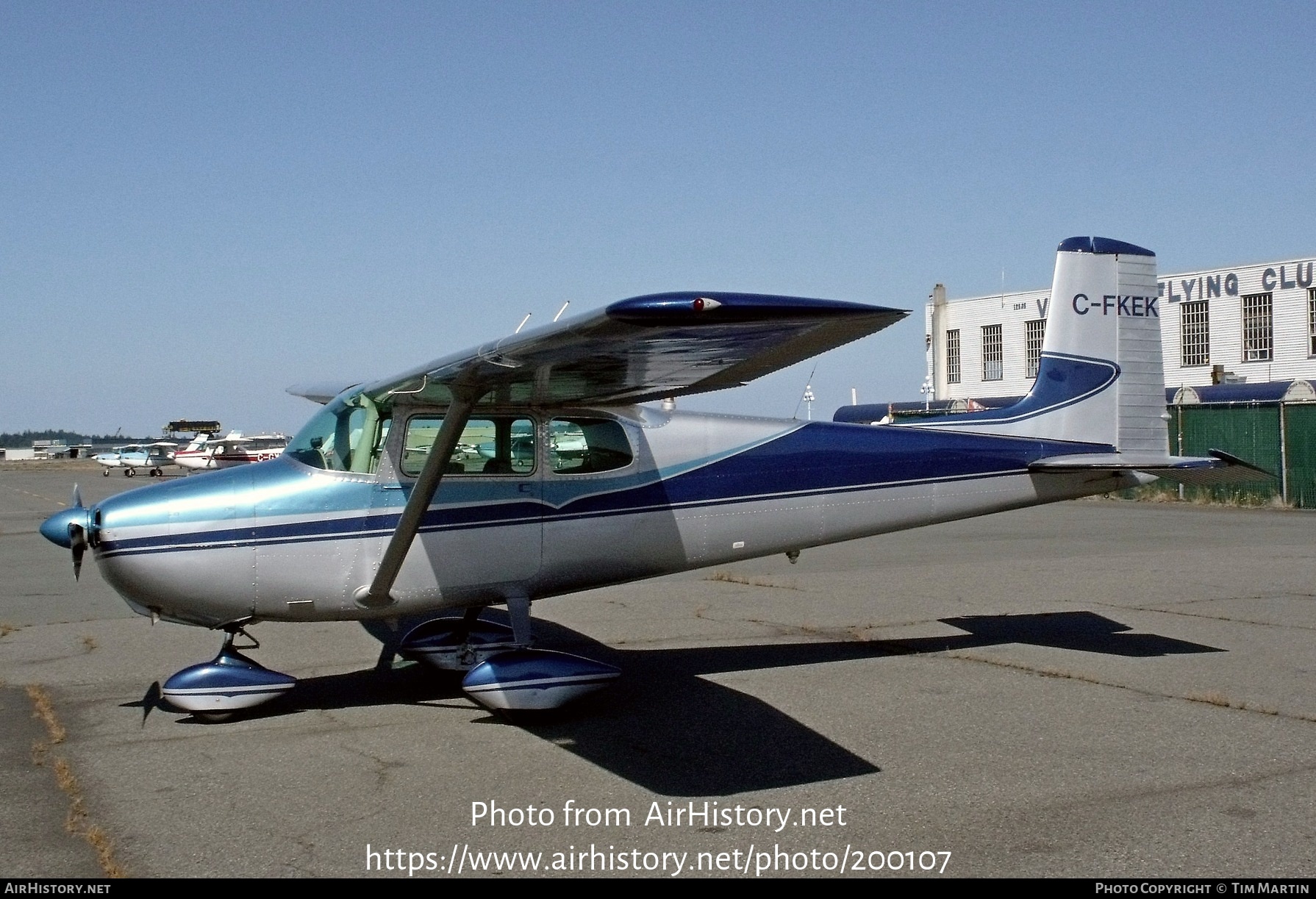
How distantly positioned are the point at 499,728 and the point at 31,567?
41.1 ft

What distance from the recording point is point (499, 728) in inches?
265

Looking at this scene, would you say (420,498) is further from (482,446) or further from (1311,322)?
(1311,322)

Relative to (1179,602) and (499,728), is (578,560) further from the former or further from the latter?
(1179,602)

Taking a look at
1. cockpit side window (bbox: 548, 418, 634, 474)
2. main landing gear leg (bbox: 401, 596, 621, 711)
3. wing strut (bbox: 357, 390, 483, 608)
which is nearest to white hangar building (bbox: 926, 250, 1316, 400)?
cockpit side window (bbox: 548, 418, 634, 474)

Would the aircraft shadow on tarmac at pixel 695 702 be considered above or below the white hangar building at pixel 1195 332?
below

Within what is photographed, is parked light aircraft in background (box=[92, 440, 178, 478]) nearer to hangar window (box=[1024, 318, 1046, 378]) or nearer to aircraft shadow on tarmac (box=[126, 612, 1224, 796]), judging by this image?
hangar window (box=[1024, 318, 1046, 378])

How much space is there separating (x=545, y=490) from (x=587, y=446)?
442mm

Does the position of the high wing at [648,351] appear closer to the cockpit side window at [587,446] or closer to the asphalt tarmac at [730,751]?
the cockpit side window at [587,446]

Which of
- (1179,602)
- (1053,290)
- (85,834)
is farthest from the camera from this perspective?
(1179,602)

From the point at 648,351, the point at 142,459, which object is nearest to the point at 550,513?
the point at 648,351

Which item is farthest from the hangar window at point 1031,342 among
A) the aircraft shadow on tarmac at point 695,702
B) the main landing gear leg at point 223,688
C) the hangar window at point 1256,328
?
the main landing gear leg at point 223,688

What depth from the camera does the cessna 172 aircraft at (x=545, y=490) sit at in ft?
21.9

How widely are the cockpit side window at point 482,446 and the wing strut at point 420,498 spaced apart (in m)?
0.23
